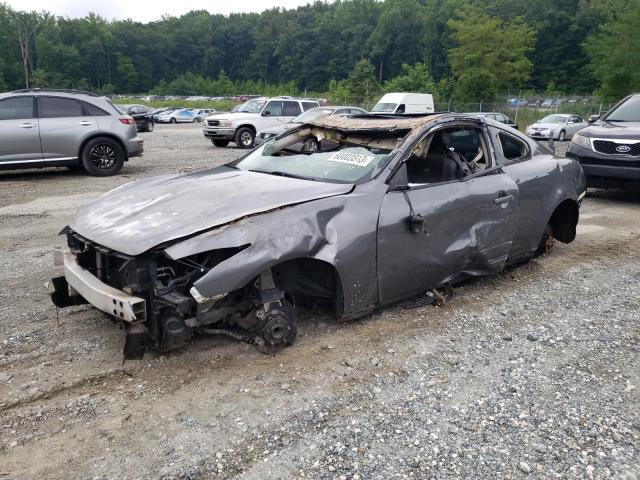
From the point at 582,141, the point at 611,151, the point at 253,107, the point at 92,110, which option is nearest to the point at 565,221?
the point at 611,151

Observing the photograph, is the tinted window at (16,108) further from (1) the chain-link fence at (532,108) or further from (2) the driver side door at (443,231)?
(1) the chain-link fence at (532,108)

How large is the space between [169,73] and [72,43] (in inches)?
775

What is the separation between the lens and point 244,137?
1806 cm

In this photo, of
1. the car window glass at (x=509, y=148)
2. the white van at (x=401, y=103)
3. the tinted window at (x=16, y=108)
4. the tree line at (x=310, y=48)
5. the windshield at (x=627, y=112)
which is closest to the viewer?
the car window glass at (x=509, y=148)

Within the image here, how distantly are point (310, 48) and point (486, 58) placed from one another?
234 feet

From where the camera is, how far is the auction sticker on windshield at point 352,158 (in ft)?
13.4

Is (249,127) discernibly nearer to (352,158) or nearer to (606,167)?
(606,167)

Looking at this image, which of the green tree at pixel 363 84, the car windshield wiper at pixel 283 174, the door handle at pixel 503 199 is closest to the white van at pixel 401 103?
the door handle at pixel 503 199

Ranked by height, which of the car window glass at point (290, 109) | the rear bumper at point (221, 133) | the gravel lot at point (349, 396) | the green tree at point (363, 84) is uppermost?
the green tree at point (363, 84)

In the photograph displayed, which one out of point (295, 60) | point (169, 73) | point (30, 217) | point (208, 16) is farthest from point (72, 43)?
point (30, 217)

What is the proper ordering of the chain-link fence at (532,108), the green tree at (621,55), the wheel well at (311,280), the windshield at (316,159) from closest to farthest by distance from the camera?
the wheel well at (311,280) < the windshield at (316,159) < the chain-link fence at (532,108) < the green tree at (621,55)

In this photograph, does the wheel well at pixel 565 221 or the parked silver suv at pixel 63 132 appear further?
the parked silver suv at pixel 63 132

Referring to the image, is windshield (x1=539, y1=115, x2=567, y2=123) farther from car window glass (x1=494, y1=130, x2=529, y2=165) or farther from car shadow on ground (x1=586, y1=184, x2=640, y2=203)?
car window glass (x1=494, y1=130, x2=529, y2=165)

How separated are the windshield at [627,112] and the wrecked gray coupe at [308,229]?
541 cm
